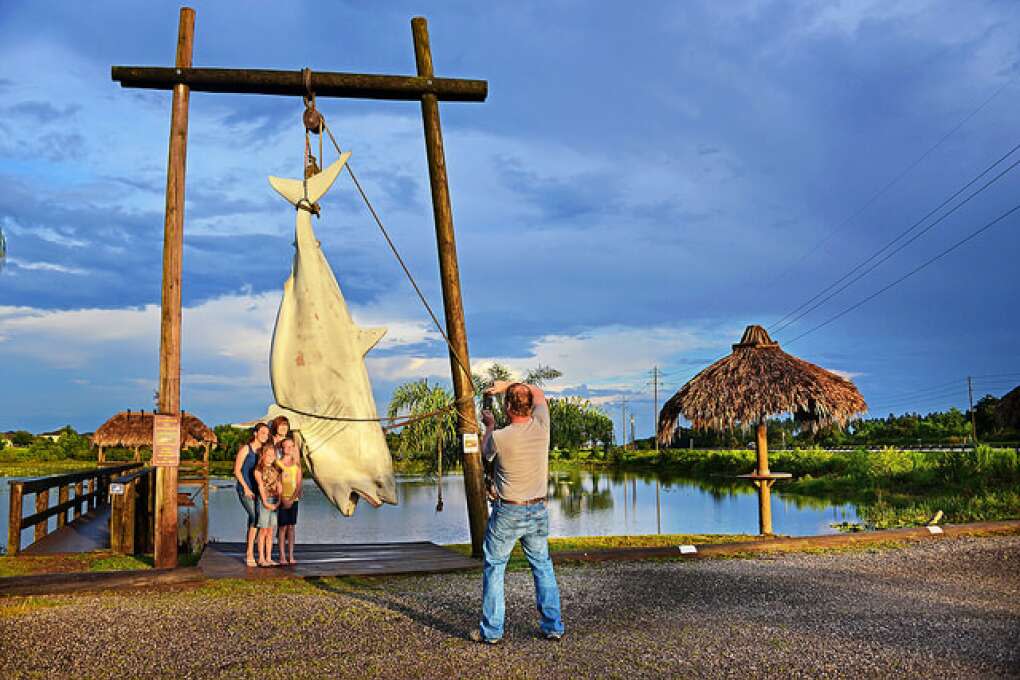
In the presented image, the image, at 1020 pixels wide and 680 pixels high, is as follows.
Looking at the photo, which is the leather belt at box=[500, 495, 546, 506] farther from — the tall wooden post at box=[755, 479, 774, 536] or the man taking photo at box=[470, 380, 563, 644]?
the tall wooden post at box=[755, 479, 774, 536]

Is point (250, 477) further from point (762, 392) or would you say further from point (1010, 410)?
point (1010, 410)

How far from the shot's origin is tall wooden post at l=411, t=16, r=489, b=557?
8656 mm

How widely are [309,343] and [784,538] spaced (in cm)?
656

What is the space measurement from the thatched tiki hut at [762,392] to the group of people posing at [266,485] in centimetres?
828

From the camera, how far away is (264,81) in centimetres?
850

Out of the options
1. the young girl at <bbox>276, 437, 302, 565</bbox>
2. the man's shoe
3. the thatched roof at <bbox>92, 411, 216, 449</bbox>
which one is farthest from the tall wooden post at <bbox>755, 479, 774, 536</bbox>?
the thatched roof at <bbox>92, 411, 216, 449</bbox>

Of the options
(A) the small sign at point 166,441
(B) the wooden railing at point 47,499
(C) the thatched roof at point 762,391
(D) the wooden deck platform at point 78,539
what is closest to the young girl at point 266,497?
(A) the small sign at point 166,441

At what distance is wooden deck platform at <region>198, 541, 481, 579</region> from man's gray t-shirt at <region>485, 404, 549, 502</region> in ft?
10.4

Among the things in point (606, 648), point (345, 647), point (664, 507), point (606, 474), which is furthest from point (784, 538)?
point (606, 474)

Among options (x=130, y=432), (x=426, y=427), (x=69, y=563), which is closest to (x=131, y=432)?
(x=130, y=432)

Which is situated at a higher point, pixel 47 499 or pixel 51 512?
pixel 47 499

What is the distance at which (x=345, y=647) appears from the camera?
5289mm

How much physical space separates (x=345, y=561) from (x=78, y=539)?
22.0 ft

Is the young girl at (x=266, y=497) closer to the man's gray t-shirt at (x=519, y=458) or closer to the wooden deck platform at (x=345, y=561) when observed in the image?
the wooden deck platform at (x=345, y=561)
